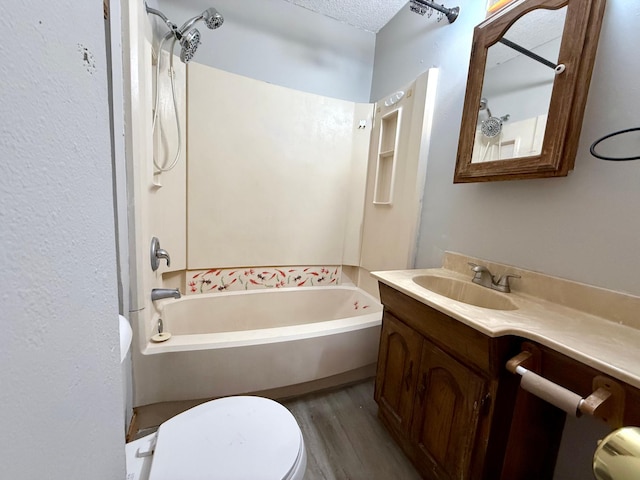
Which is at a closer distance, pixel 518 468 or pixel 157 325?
pixel 518 468

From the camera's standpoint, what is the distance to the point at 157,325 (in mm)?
1378

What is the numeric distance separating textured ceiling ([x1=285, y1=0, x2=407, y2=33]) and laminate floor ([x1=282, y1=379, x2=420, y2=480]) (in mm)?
2615

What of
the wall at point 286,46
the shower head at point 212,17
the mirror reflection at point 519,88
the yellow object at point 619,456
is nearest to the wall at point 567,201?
the mirror reflection at point 519,88

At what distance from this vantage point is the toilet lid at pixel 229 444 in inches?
25.4

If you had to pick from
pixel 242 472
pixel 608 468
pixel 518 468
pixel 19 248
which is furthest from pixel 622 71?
pixel 242 472

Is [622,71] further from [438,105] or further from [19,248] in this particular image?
[19,248]

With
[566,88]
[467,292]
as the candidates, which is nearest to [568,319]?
[467,292]

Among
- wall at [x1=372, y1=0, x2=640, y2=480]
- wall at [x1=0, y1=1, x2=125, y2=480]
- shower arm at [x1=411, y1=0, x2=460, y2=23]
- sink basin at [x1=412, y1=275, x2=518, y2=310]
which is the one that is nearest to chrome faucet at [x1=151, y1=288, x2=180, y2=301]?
wall at [x1=0, y1=1, x2=125, y2=480]

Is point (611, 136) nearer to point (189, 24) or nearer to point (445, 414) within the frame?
point (445, 414)

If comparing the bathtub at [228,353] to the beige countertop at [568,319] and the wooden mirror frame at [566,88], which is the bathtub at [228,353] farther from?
the wooden mirror frame at [566,88]

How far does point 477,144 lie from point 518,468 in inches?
50.7

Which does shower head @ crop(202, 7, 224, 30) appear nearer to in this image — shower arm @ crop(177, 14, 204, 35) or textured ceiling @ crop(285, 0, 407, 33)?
shower arm @ crop(177, 14, 204, 35)

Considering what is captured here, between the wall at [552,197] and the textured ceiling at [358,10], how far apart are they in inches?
11.4

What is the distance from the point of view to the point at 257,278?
207 cm
